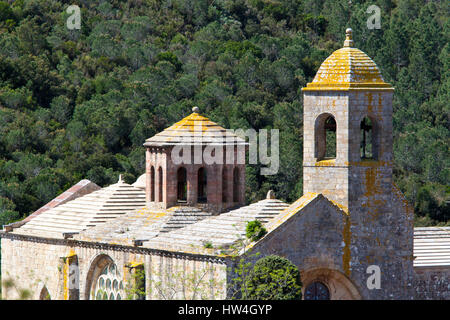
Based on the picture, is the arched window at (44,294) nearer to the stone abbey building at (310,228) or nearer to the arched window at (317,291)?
the stone abbey building at (310,228)

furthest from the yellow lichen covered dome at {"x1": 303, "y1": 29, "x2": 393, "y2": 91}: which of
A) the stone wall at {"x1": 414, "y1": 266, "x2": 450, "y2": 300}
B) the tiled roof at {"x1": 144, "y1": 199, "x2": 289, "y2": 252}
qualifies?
the stone wall at {"x1": 414, "y1": 266, "x2": 450, "y2": 300}

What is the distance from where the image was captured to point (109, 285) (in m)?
48.4

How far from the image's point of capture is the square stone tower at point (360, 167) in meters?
43.8

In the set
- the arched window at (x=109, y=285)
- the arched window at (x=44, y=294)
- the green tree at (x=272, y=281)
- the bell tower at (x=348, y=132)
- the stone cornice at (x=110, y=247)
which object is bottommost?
the arched window at (x=44, y=294)

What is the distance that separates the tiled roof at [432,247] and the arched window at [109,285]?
33.6 feet

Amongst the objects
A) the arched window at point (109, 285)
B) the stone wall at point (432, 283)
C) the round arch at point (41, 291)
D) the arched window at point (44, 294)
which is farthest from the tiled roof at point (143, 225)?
the stone wall at point (432, 283)

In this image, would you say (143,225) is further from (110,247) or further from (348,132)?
(348,132)

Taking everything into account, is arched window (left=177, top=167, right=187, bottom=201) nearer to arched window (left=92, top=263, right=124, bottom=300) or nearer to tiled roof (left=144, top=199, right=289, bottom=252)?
tiled roof (left=144, top=199, right=289, bottom=252)

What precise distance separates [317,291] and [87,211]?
12347 mm

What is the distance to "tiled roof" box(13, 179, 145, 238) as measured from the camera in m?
51.9

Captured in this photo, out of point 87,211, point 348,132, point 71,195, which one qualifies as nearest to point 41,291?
point 87,211

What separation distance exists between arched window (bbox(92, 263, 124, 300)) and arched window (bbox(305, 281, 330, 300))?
6993 millimetres

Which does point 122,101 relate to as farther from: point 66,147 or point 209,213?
point 209,213
